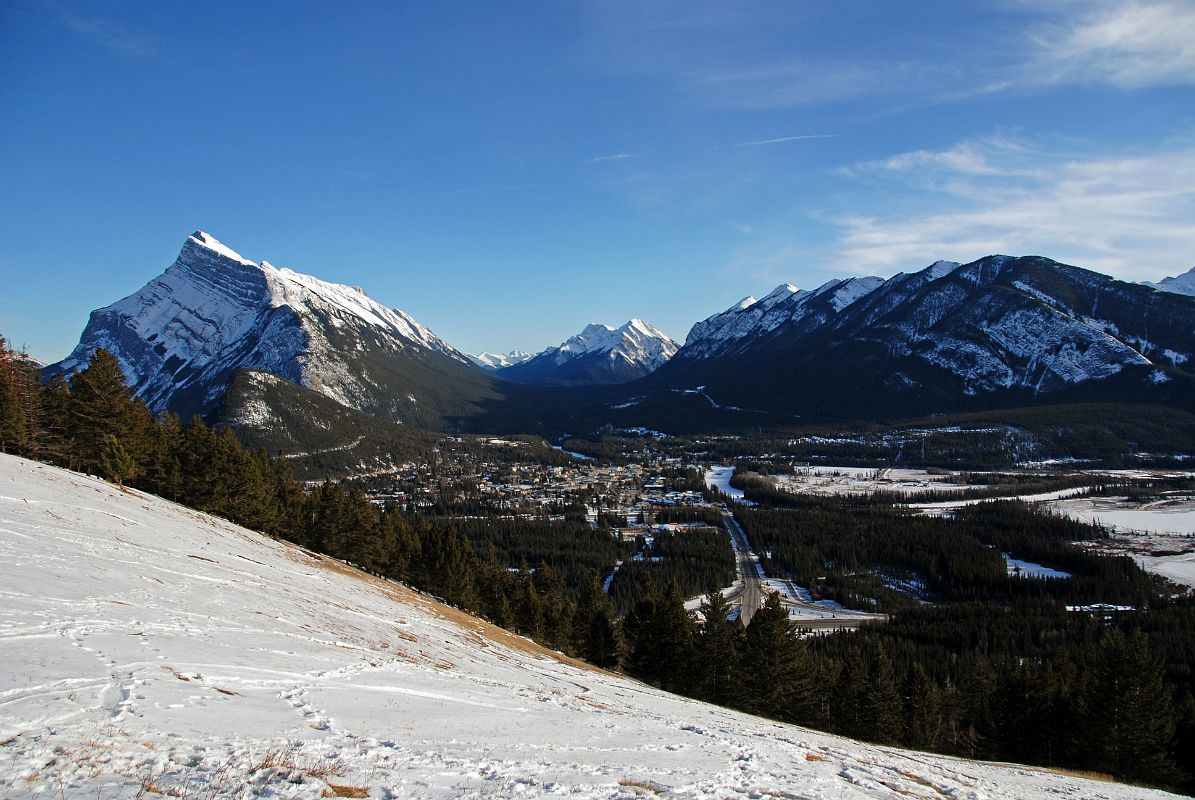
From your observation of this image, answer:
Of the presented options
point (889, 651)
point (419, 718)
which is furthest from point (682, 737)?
point (889, 651)

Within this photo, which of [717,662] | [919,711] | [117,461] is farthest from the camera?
[117,461]

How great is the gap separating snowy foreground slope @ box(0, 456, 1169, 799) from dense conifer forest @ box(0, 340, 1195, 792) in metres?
19.0

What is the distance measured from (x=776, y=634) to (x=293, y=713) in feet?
132

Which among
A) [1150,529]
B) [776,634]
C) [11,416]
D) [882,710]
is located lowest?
[1150,529]

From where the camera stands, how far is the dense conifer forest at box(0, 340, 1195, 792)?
40844mm

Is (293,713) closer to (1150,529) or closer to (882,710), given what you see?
(882,710)

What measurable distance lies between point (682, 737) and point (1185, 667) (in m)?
94.1

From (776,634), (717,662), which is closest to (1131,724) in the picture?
(776,634)

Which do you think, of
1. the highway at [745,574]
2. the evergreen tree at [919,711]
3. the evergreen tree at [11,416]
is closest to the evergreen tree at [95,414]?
the evergreen tree at [11,416]

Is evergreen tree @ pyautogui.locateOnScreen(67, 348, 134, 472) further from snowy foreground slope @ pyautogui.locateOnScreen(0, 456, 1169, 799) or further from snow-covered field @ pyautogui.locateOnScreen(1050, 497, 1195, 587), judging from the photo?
snow-covered field @ pyautogui.locateOnScreen(1050, 497, 1195, 587)

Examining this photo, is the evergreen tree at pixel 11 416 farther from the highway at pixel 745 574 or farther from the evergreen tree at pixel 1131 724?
the highway at pixel 745 574

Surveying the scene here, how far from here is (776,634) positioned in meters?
46.3

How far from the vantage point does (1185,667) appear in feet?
246

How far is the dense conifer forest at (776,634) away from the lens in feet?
134
